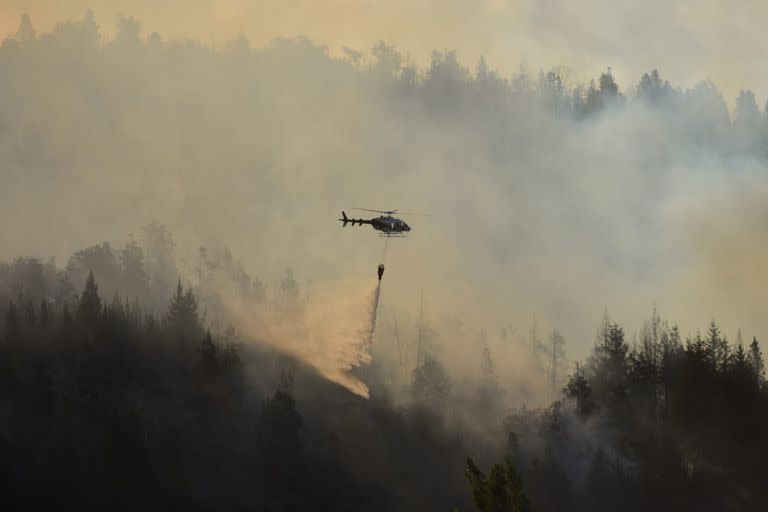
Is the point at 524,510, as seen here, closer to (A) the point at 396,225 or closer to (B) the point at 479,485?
(B) the point at 479,485

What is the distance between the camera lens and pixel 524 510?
15675 centimetres

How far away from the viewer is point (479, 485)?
508 feet

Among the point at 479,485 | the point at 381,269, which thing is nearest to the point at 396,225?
the point at 381,269

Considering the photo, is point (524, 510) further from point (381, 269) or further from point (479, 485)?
point (381, 269)

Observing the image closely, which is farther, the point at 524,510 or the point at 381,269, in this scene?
the point at 381,269

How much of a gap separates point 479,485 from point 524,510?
7025 millimetres

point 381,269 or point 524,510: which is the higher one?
point 381,269

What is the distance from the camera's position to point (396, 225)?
18188cm

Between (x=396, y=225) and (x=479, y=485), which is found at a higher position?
(x=396, y=225)

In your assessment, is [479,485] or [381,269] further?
[381,269]

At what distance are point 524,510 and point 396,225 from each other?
154 feet

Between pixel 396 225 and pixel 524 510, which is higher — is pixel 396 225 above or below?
above

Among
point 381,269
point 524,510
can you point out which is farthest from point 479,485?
point 381,269

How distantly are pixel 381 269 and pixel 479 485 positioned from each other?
3640 centimetres
